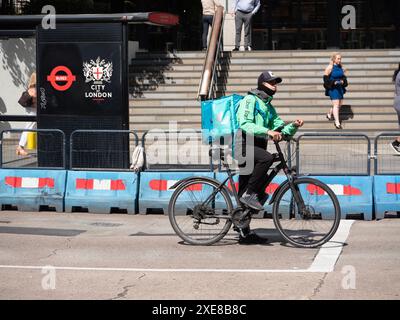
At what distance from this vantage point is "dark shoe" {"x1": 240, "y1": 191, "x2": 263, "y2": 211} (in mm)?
10289

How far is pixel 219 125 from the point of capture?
1123cm

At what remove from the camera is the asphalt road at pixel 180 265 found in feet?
26.7

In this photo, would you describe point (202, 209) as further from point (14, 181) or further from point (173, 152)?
point (14, 181)

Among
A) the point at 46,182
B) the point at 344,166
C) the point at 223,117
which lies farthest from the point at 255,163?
the point at 46,182

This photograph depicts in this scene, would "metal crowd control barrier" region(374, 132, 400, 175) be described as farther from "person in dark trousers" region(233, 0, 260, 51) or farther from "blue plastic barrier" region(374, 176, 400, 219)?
"person in dark trousers" region(233, 0, 260, 51)

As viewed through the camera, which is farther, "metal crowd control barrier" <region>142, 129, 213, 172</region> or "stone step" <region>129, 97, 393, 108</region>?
"stone step" <region>129, 97, 393, 108</region>

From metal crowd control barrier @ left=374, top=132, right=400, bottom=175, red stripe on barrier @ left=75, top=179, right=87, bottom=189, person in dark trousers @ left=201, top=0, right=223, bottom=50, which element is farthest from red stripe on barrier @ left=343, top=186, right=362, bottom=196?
person in dark trousers @ left=201, top=0, right=223, bottom=50

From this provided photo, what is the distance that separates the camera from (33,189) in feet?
45.0

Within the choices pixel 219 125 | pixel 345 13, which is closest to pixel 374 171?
pixel 219 125

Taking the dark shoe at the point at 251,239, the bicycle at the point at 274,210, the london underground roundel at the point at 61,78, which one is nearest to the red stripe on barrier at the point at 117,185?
the london underground roundel at the point at 61,78

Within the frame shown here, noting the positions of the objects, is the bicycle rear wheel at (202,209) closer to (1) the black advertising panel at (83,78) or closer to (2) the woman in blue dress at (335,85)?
(1) the black advertising panel at (83,78)

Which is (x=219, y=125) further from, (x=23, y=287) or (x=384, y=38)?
(x=384, y=38)

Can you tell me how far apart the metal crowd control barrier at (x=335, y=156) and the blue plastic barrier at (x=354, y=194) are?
12 centimetres

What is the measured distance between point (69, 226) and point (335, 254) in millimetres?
3938
